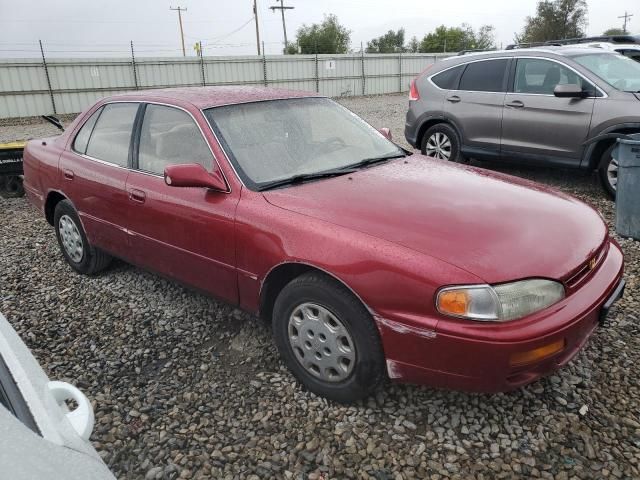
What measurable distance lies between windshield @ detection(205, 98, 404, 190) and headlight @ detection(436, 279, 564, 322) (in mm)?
1283

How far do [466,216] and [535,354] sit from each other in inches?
29.0

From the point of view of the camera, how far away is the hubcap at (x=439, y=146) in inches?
295

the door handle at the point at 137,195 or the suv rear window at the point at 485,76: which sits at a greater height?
the suv rear window at the point at 485,76

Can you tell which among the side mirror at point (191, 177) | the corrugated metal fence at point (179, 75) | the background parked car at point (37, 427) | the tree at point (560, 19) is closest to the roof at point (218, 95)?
the side mirror at point (191, 177)

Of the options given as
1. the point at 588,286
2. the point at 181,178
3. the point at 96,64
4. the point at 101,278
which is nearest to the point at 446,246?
the point at 588,286

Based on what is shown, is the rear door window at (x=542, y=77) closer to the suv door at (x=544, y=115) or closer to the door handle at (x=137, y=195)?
the suv door at (x=544, y=115)

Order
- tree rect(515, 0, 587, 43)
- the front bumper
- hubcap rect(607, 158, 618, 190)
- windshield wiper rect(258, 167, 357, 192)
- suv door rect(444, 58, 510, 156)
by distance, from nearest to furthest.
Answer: the front bumper → windshield wiper rect(258, 167, 357, 192) → hubcap rect(607, 158, 618, 190) → suv door rect(444, 58, 510, 156) → tree rect(515, 0, 587, 43)

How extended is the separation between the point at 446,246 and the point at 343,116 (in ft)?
6.09

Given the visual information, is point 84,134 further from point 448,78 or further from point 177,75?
point 177,75

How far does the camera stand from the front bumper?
216 centimetres

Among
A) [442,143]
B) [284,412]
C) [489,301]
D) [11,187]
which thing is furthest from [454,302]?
[11,187]

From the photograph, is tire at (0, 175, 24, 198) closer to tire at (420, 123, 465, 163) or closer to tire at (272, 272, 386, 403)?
tire at (420, 123, 465, 163)

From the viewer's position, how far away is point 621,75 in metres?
6.17

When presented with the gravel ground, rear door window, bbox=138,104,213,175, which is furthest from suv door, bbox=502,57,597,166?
rear door window, bbox=138,104,213,175
